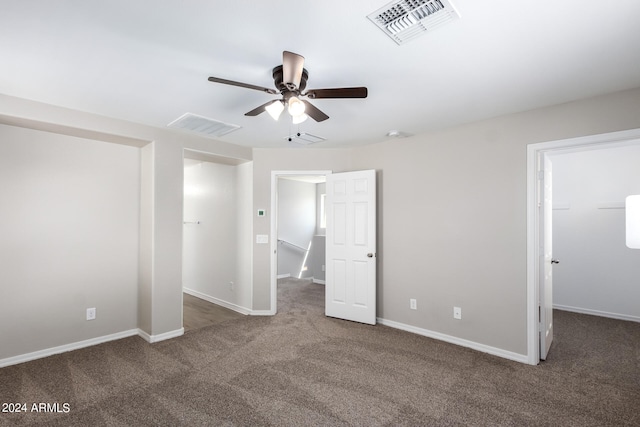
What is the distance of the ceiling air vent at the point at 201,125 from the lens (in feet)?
11.0

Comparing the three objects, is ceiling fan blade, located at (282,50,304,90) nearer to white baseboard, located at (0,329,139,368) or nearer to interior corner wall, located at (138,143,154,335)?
interior corner wall, located at (138,143,154,335)

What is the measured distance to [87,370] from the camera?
9.61 ft

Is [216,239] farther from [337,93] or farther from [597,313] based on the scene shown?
[597,313]

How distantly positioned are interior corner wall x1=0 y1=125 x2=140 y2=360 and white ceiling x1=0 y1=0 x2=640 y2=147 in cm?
68

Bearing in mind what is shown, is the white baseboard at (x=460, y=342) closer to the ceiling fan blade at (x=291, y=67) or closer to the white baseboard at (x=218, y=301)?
the white baseboard at (x=218, y=301)

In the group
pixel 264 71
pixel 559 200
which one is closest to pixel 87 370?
pixel 264 71

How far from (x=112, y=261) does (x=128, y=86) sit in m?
2.09

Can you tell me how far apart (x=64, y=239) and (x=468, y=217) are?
426 cm

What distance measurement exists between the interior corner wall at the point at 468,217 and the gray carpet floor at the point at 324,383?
0.40 m

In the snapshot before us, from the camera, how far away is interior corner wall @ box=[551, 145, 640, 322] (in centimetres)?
447

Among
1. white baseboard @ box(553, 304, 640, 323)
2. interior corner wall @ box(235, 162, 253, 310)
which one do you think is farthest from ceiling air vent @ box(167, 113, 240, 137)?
white baseboard @ box(553, 304, 640, 323)

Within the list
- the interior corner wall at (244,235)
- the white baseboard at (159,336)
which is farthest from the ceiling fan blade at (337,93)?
the white baseboard at (159,336)

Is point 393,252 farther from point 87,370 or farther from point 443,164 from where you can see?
point 87,370

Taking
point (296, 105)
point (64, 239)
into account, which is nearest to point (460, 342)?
point (296, 105)
